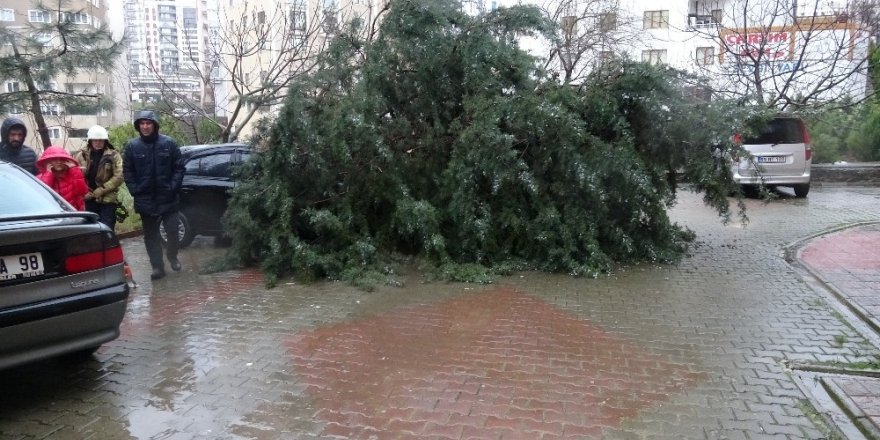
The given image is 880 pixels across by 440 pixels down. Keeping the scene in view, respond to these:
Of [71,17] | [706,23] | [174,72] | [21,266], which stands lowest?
[21,266]

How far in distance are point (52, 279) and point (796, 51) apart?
19.8 metres

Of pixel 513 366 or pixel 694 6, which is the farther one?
pixel 694 6

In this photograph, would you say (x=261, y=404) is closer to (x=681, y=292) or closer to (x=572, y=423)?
(x=572, y=423)

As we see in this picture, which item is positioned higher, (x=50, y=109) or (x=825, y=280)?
(x=50, y=109)

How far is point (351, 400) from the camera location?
154 inches

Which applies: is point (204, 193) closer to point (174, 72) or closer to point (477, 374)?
point (477, 374)

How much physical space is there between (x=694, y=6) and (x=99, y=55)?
143 ft

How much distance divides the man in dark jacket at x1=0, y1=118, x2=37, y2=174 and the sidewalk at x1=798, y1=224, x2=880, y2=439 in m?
7.82

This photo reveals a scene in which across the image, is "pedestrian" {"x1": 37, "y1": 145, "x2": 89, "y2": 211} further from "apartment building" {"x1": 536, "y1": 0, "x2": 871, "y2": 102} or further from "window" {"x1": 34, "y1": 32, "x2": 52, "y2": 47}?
"apartment building" {"x1": 536, "y1": 0, "x2": 871, "y2": 102}

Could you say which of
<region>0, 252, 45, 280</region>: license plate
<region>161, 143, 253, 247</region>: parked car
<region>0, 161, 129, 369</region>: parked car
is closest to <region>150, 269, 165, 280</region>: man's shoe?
<region>161, 143, 253, 247</region>: parked car

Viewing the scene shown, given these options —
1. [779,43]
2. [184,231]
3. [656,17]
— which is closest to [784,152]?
[779,43]

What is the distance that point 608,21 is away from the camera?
64.7 feet

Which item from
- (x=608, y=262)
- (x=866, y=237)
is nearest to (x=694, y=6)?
(x=866, y=237)

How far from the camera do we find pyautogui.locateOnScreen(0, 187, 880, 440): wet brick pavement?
360cm
